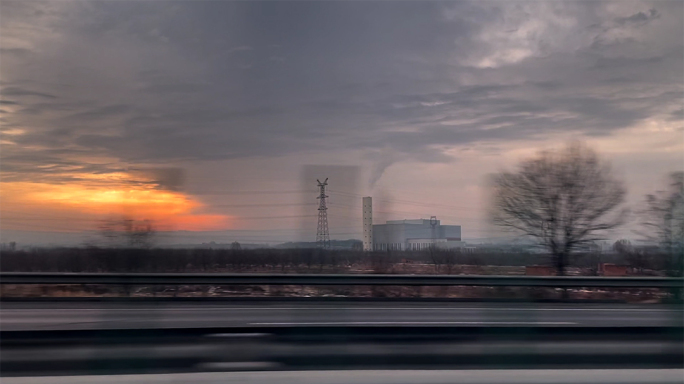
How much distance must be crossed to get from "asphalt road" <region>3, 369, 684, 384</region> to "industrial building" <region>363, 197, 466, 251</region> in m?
2.21

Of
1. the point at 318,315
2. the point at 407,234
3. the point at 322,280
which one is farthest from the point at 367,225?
the point at 318,315

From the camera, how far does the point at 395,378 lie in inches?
139

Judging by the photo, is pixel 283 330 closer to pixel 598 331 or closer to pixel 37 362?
pixel 37 362

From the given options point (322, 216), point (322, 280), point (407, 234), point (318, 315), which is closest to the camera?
point (318, 315)

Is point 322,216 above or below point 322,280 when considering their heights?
above

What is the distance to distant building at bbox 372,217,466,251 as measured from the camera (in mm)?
5762

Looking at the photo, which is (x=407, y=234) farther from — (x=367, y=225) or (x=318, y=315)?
(x=318, y=315)

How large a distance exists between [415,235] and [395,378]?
274cm

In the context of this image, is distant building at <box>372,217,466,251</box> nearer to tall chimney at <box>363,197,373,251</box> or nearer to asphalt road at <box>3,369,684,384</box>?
tall chimney at <box>363,197,373,251</box>

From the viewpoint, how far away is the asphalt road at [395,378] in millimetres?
3422

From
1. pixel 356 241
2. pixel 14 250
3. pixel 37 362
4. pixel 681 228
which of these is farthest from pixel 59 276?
pixel 681 228

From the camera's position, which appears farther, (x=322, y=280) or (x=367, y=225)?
(x=322, y=280)

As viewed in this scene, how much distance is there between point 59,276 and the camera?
6.16 m

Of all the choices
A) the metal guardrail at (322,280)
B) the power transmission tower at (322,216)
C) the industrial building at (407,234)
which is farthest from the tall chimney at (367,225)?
the metal guardrail at (322,280)
